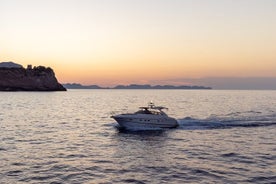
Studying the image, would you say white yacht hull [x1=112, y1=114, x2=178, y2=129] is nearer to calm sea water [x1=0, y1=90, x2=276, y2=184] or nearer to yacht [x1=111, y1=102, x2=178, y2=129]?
yacht [x1=111, y1=102, x2=178, y2=129]

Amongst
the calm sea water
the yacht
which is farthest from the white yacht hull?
the calm sea water

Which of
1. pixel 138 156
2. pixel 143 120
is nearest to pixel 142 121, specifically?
pixel 143 120

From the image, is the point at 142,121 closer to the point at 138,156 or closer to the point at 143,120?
the point at 143,120

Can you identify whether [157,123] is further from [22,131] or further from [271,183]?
[271,183]

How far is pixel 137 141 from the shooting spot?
3080 centimetres

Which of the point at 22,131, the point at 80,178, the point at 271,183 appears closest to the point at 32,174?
the point at 80,178

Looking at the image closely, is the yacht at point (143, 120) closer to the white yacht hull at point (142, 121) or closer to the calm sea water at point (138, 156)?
the white yacht hull at point (142, 121)

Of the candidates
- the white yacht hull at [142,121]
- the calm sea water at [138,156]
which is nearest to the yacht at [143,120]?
the white yacht hull at [142,121]

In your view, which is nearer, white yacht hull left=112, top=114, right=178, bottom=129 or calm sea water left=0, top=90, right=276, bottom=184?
calm sea water left=0, top=90, right=276, bottom=184

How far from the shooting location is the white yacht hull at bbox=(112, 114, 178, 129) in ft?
123

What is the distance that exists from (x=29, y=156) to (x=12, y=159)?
4.34 feet

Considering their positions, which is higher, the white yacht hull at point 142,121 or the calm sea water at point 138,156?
the white yacht hull at point 142,121

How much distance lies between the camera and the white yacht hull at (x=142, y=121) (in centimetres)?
3756

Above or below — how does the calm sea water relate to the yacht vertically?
below
